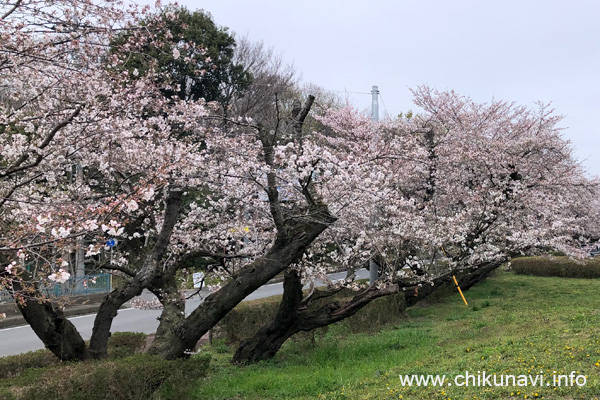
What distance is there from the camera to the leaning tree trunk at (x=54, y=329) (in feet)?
17.6

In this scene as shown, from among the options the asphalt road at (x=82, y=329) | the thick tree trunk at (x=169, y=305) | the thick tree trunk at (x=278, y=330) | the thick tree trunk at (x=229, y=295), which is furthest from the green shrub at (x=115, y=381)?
the asphalt road at (x=82, y=329)

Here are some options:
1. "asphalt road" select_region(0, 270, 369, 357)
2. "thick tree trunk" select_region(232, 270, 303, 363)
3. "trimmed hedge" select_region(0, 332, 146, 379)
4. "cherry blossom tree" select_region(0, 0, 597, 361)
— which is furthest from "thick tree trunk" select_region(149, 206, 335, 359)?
"asphalt road" select_region(0, 270, 369, 357)

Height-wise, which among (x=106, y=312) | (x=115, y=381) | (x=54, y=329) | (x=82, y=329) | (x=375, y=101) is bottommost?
(x=82, y=329)

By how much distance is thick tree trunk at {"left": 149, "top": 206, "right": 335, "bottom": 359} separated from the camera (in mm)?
6527

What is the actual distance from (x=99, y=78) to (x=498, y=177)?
11.8 m

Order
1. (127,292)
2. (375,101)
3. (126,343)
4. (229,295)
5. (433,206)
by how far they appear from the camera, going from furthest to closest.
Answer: (375,101), (433,206), (126,343), (229,295), (127,292)

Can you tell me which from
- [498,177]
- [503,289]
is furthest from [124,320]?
[503,289]

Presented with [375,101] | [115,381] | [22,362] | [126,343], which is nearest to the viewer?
[115,381]

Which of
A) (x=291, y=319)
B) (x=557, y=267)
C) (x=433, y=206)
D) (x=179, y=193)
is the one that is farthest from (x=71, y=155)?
(x=557, y=267)

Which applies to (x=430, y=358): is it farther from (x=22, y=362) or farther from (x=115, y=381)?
(x=22, y=362)

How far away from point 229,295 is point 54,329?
7.22 feet

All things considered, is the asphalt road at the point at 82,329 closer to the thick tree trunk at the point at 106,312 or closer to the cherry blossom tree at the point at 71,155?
the cherry blossom tree at the point at 71,155

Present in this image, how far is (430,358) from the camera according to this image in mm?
7113

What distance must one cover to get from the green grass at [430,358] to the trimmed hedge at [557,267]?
34.4 ft
